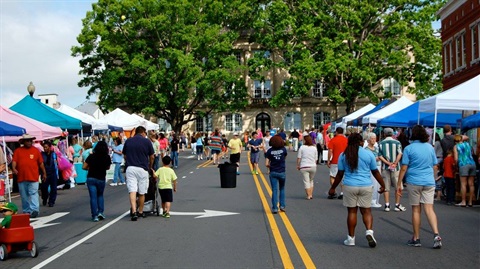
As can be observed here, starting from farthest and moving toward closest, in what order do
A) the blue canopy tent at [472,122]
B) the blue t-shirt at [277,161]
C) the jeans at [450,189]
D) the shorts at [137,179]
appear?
1. the blue canopy tent at [472,122]
2. the jeans at [450,189]
3. the blue t-shirt at [277,161]
4. the shorts at [137,179]

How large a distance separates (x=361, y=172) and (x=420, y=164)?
924 mm

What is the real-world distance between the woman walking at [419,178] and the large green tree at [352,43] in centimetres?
4379

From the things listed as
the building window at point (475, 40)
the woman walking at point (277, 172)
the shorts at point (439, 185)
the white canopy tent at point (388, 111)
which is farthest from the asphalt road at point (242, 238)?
the building window at point (475, 40)

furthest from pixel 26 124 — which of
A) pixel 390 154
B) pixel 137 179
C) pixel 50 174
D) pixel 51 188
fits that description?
pixel 390 154

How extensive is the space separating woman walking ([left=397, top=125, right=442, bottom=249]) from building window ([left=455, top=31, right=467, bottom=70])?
3241 cm

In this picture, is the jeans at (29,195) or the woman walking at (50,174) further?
the woman walking at (50,174)

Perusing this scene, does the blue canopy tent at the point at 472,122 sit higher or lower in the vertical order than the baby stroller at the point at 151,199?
higher

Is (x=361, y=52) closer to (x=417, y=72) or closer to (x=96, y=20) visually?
(x=417, y=72)

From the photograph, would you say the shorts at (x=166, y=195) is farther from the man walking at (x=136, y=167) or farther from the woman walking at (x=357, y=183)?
the woman walking at (x=357, y=183)

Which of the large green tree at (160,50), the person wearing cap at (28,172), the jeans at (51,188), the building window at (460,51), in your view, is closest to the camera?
the person wearing cap at (28,172)

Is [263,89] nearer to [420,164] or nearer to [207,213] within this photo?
[207,213]

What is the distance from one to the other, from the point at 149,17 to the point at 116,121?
25.5 metres

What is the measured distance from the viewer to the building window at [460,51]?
135 ft

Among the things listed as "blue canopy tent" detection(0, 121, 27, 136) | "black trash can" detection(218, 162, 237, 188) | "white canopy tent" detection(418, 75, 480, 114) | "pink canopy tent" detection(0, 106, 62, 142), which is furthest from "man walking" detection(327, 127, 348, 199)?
"pink canopy tent" detection(0, 106, 62, 142)
